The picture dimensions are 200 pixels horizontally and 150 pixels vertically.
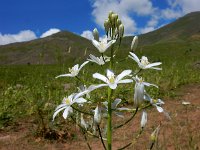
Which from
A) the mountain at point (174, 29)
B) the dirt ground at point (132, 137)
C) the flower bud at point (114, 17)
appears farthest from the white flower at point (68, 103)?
the mountain at point (174, 29)

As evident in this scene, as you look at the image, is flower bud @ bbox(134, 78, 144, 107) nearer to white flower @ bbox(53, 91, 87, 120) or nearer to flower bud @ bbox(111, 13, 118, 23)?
white flower @ bbox(53, 91, 87, 120)

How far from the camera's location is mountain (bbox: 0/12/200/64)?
13156mm

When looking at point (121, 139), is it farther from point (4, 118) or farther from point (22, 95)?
point (22, 95)

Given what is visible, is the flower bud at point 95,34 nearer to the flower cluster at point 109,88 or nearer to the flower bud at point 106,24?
the flower cluster at point 109,88

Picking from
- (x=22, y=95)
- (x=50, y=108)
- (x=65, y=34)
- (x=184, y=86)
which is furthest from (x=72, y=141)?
(x=65, y=34)

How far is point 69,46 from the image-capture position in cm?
704

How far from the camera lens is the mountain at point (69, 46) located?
13.2 meters

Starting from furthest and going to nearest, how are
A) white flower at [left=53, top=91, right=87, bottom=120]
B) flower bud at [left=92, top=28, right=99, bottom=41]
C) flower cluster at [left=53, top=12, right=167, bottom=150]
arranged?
flower bud at [left=92, top=28, right=99, bottom=41], white flower at [left=53, top=91, right=87, bottom=120], flower cluster at [left=53, top=12, right=167, bottom=150]

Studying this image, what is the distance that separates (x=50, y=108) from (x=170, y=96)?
4.03m

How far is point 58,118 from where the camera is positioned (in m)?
8.06

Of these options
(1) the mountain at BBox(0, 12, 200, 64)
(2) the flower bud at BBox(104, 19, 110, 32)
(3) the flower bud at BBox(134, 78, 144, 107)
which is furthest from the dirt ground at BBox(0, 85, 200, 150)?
(3) the flower bud at BBox(134, 78, 144, 107)

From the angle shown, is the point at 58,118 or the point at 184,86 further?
the point at 184,86

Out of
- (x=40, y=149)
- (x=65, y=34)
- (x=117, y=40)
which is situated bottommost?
(x=40, y=149)

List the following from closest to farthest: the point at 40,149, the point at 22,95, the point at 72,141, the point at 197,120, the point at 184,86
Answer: the point at 40,149 < the point at 72,141 < the point at 197,120 < the point at 22,95 < the point at 184,86
